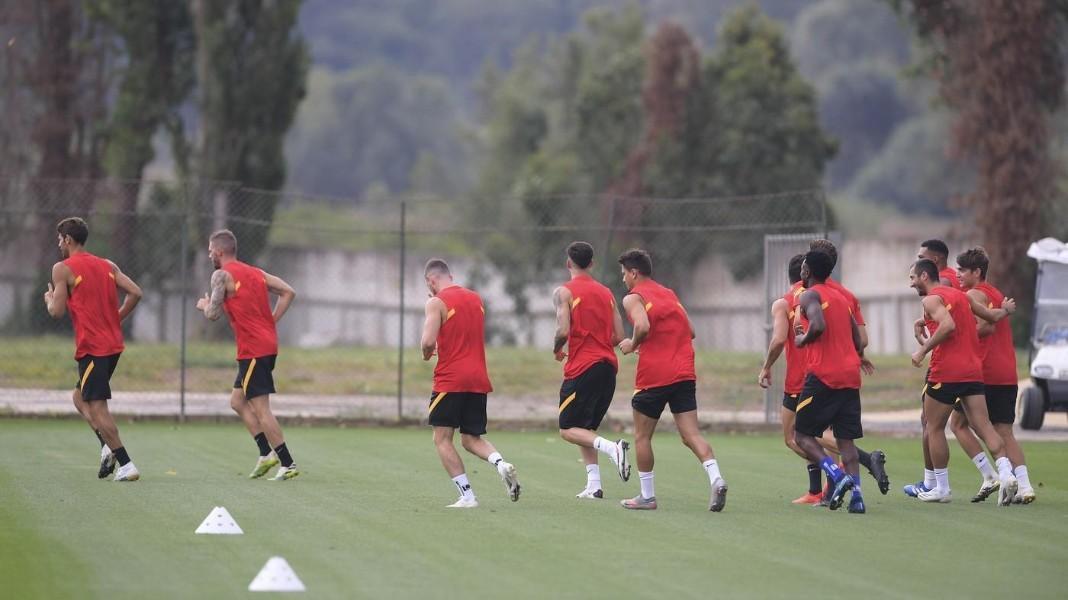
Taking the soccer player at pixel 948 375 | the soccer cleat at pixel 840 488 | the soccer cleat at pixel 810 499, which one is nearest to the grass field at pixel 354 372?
the soccer player at pixel 948 375

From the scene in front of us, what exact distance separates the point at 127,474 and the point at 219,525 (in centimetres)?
354

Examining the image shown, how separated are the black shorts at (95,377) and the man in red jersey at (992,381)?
23.1 feet

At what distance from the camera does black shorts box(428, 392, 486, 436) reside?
41.9ft

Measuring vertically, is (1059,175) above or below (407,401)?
above

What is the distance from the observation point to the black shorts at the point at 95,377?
1437 cm

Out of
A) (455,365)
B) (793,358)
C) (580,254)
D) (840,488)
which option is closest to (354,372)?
(793,358)

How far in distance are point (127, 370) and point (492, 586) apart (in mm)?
18938

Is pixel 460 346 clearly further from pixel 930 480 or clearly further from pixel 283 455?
pixel 930 480

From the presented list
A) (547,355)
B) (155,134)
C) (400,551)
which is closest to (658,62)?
(155,134)

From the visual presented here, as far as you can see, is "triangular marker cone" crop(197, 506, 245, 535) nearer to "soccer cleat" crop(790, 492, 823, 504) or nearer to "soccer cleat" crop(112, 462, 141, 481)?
"soccer cleat" crop(112, 462, 141, 481)

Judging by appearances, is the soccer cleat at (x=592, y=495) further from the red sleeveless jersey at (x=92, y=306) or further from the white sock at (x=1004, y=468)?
Answer: the red sleeveless jersey at (x=92, y=306)

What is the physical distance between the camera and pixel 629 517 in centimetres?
1226

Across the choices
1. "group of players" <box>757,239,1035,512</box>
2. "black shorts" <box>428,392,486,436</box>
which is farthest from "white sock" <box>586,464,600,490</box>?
"group of players" <box>757,239,1035,512</box>

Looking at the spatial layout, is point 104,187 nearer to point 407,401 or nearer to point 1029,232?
point 407,401
